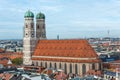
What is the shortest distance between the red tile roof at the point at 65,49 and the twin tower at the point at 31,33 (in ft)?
6.00

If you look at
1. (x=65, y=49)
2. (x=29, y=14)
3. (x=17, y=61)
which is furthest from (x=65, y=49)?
(x=17, y=61)

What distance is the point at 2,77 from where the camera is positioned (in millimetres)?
67125

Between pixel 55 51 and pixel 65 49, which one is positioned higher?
pixel 65 49

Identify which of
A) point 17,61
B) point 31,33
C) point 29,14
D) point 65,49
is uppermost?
point 29,14

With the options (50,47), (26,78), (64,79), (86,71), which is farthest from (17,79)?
(50,47)

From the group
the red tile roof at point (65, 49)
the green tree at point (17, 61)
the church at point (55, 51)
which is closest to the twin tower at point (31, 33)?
the church at point (55, 51)

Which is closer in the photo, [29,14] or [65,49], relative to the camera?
[65,49]

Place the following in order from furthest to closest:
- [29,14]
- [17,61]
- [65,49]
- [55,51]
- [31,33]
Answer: [17,61] → [29,14] → [31,33] → [55,51] → [65,49]

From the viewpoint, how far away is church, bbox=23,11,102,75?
298ft

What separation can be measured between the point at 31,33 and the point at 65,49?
12788 mm

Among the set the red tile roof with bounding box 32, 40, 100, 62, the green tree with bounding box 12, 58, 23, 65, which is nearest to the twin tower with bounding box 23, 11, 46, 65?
the red tile roof with bounding box 32, 40, 100, 62

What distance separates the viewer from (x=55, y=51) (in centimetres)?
9925

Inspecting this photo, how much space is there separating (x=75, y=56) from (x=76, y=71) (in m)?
4.21

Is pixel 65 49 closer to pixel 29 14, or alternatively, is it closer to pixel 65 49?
pixel 65 49
